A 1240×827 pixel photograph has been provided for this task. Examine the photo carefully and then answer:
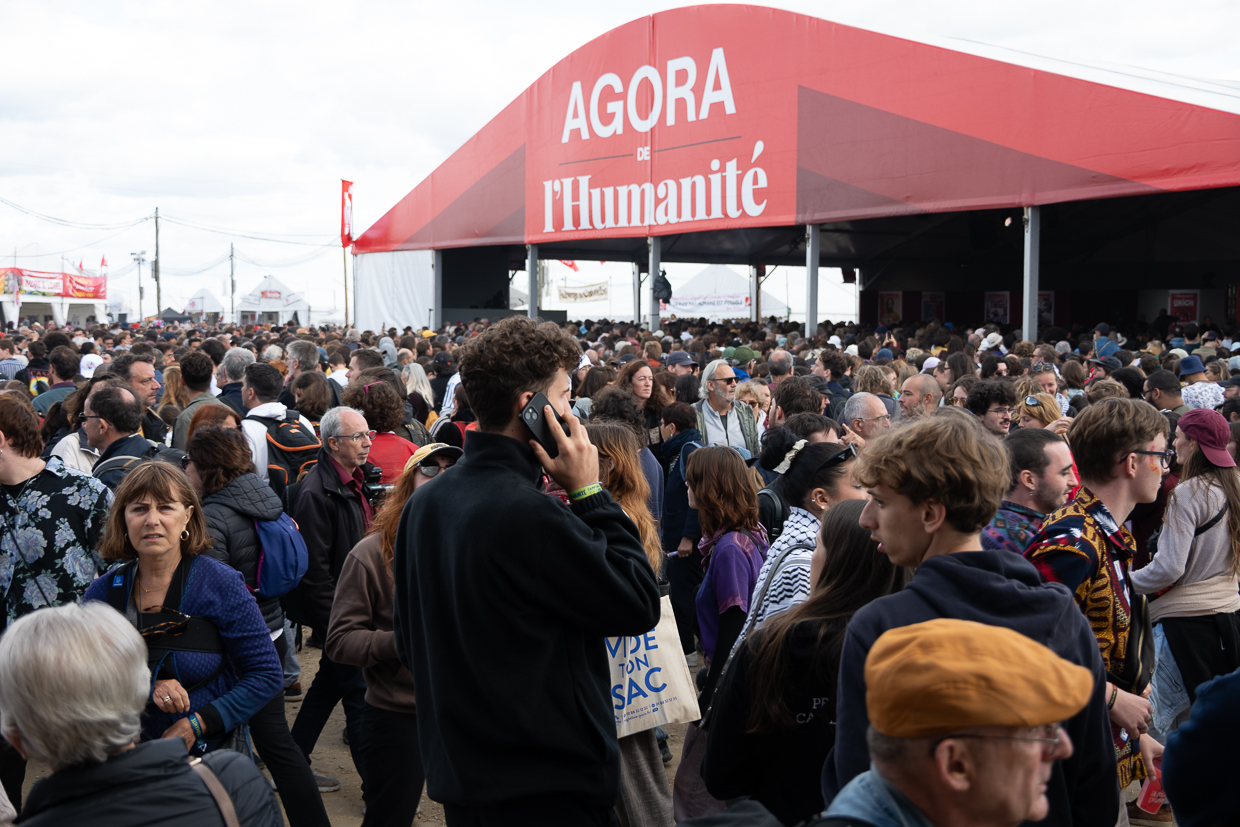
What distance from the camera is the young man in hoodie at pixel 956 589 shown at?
174 centimetres

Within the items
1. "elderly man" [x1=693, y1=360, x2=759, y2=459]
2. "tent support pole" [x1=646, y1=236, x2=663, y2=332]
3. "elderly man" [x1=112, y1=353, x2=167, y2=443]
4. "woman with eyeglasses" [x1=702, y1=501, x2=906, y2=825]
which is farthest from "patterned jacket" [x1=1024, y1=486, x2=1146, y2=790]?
"tent support pole" [x1=646, y1=236, x2=663, y2=332]

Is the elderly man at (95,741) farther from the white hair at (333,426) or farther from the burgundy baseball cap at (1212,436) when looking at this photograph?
the burgundy baseball cap at (1212,436)

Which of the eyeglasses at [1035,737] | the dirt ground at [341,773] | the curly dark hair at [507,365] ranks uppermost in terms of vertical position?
the curly dark hair at [507,365]

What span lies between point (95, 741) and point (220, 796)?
264 mm

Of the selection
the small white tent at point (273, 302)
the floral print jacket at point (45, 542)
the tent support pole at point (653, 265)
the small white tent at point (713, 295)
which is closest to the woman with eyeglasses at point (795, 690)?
the floral print jacket at point (45, 542)

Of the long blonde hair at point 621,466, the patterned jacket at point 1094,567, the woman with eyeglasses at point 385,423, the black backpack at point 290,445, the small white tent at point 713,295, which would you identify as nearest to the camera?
the patterned jacket at point 1094,567

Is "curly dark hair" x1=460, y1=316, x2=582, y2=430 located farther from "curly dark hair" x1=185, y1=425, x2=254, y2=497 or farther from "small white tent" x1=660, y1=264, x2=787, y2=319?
"small white tent" x1=660, y1=264, x2=787, y2=319

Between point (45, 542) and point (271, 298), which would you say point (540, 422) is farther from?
point (271, 298)

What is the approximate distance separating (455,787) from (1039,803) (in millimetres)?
1250

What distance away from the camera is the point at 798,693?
2.18 meters

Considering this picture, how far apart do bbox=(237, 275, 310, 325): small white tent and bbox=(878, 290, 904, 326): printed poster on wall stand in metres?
34.5

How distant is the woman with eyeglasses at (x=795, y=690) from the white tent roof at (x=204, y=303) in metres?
68.0

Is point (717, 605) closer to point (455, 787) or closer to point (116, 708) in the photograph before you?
point (455, 787)

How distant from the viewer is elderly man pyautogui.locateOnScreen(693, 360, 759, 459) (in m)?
6.82
